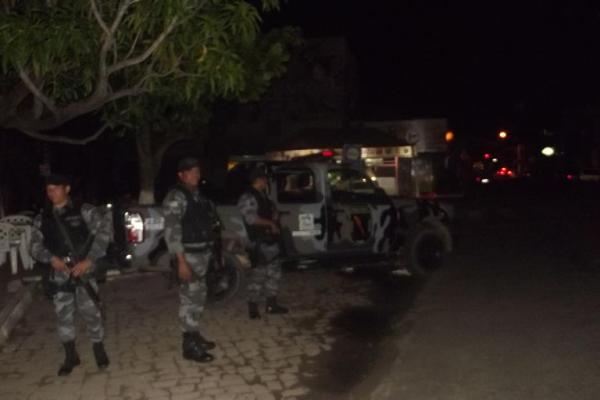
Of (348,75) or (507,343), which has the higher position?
(348,75)

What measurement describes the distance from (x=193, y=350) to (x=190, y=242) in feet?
3.12

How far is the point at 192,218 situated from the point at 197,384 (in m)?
1.44

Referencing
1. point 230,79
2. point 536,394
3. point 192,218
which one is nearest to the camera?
point 536,394

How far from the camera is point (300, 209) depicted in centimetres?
1011

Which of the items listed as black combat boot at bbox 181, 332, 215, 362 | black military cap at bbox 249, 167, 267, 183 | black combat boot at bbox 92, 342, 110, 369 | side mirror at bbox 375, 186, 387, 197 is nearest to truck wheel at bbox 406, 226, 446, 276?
side mirror at bbox 375, 186, 387, 197

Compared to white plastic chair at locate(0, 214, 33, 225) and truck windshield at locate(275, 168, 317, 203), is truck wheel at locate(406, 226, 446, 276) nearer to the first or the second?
truck windshield at locate(275, 168, 317, 203)

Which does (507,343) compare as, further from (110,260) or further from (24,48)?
(24,48)

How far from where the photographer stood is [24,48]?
6.54 m

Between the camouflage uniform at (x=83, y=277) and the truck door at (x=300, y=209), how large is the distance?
12.6 ft

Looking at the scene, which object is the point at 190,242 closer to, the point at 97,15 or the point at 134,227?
the point at 97,15

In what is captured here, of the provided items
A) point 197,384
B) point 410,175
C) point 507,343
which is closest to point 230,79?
point 197,384

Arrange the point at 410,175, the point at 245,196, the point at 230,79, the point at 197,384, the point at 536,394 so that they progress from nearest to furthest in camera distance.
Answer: the point at 536,394 < the point at 197,384 < the point at 230,79 < the point at 245,196 < the point at 410,175

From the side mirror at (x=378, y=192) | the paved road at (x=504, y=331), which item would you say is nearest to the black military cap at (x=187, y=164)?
the paved road at (x=504, y=331)

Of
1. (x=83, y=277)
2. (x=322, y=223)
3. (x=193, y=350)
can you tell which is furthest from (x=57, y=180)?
(x=322, y=223)
